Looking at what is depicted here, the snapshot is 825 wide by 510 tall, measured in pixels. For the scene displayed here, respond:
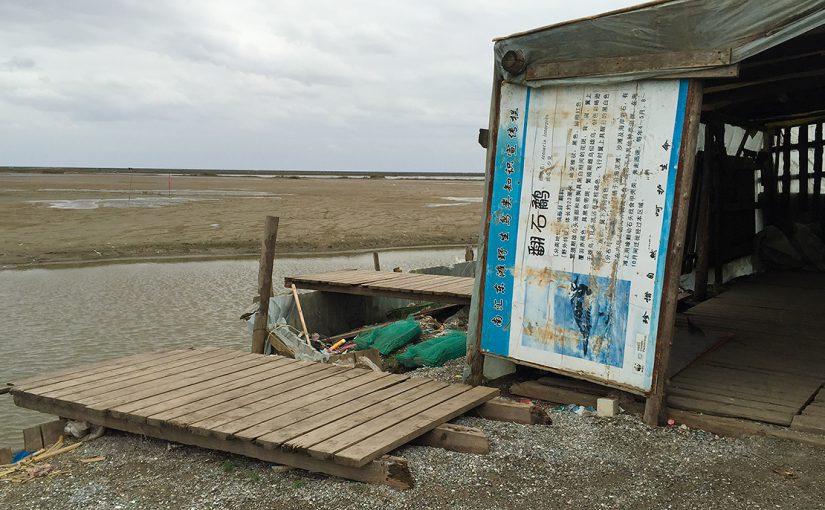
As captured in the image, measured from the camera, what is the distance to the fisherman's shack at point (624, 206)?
517cm

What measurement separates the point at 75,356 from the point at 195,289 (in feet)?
18.2

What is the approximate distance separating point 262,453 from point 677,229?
138 inches

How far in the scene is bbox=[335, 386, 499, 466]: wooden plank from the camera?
14.7 feet

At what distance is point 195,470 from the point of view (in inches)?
197

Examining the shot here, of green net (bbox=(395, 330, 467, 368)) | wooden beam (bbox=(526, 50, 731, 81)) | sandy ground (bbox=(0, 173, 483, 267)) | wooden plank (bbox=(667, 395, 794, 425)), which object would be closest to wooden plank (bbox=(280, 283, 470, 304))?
green net (bbox=(395, 330, 467, 368))

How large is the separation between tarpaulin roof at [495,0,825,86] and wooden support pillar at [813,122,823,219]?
851 cm

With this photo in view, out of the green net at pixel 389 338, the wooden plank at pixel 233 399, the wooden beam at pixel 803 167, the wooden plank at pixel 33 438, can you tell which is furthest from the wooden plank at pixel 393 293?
the wooden beam at pixel 803 167

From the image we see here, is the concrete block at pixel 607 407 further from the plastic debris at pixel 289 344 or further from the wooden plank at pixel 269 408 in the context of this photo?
the plastic debris at pixel 289 344

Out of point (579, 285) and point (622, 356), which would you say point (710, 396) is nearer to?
point (622, 356)

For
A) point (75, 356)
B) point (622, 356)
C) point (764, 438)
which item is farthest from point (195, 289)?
point (764, 438)

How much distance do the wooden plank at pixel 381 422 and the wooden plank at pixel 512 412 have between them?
289 mm

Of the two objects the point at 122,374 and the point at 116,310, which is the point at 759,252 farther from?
the point at 116,310

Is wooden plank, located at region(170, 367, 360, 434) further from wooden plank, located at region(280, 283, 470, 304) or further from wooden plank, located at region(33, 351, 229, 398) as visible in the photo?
wooden plank, located at region(280, 283, 470, 304)

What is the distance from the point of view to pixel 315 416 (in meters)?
5.31
